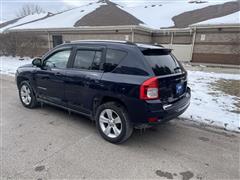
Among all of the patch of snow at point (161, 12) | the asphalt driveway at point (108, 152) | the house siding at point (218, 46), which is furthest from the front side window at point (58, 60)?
the patch of snow at point (161, 12)

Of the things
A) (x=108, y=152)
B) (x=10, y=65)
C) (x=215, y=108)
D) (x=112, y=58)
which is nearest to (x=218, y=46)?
(x=215, y=108)

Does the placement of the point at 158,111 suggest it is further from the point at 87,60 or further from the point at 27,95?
the point at 27,95

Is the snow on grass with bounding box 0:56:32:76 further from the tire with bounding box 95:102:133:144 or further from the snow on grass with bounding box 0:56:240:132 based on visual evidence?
the snow on grass with bounding box 0:56:240:132

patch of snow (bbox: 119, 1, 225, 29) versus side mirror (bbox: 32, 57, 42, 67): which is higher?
patch of snow (bbox: 119, 1, 225, 29)

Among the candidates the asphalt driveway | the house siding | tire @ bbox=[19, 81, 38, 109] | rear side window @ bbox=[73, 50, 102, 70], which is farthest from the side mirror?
the house siding

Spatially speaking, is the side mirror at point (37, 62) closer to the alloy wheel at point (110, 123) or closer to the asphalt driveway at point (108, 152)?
the asphalt driveway at point (108, 152)

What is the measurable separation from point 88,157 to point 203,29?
15381 mm

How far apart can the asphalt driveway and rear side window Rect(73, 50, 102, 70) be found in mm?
1295

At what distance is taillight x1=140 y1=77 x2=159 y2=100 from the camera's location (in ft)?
9.62

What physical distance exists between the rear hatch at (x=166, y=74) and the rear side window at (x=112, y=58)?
1.28 feet

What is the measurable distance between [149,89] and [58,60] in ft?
7.84

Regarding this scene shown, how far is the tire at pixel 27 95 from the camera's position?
496 cm

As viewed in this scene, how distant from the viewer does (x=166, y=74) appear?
127 inches

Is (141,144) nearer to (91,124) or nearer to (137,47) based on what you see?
(91,124)
